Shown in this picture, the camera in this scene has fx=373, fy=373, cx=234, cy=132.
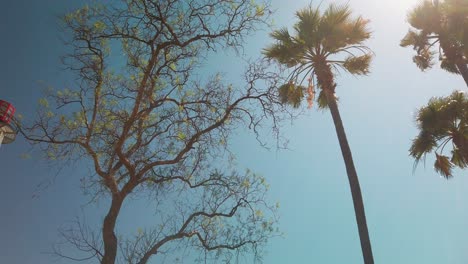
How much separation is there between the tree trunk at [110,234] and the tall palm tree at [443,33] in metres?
12.8

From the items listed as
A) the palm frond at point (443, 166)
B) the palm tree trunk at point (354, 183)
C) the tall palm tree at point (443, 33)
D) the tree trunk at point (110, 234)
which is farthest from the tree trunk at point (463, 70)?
the tree trunk at point (110, 234)

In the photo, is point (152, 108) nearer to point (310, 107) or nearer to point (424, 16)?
point (310, 107)

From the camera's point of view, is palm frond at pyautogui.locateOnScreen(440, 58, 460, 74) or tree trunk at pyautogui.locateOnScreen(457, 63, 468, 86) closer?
tree trunk at pyautogui.locateOnScreen(457, 63, 468, 86)

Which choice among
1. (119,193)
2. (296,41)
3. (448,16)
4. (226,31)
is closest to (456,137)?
(448,16)

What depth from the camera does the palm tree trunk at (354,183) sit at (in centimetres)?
871

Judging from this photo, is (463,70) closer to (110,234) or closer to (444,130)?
(444,130)

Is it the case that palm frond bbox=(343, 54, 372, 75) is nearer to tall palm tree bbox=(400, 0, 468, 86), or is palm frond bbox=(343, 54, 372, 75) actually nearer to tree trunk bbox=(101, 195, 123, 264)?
tall palm tree bbox=(400, 0, 468, 86)

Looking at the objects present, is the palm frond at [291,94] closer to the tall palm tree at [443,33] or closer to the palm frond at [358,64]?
the palm frond at [358,64]

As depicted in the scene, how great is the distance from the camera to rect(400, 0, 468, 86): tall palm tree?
13.5m

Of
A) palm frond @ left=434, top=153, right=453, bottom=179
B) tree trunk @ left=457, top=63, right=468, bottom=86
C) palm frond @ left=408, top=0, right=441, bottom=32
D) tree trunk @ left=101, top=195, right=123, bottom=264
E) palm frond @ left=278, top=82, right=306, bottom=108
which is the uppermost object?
palm frond @ left=408, top=0, right=441, bottom=32

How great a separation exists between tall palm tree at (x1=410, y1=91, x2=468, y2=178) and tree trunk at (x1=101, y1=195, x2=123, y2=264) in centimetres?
1116

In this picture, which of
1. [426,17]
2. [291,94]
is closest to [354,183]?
[291,94]

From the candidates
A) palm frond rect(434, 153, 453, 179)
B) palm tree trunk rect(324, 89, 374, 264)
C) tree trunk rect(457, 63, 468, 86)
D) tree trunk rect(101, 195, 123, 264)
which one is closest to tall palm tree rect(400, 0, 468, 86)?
tree trunk rect(457, 63, 468, 86)

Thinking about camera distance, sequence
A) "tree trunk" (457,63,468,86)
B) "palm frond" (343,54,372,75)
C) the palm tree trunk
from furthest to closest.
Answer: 1. "tree trunk" (457,63,468,86)
2. "palm frond" (343,54,372,75)
3. the palm tree trunk
